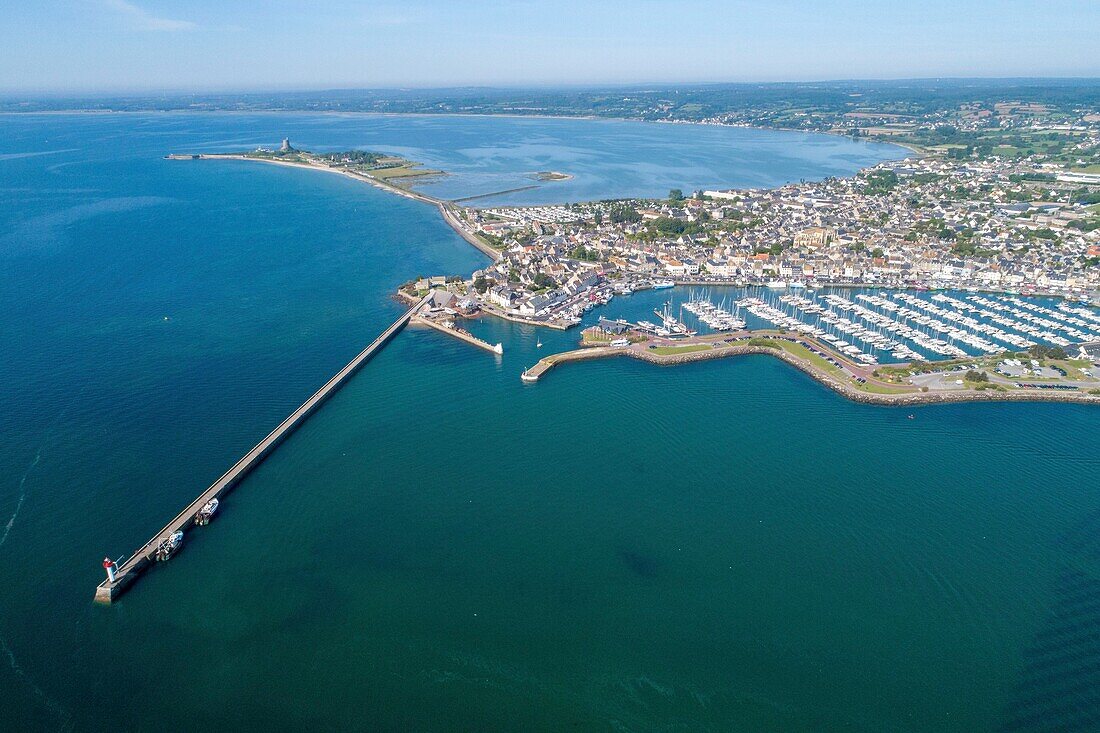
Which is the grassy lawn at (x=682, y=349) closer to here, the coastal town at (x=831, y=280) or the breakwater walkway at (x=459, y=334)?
the coastal town at (x=831, y=280)

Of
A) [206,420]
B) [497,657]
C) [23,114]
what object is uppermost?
[23,114]

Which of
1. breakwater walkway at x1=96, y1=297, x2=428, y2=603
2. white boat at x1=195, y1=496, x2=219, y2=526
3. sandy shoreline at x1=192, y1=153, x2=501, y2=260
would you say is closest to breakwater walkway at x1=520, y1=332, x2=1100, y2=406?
breakwater walkway at x1=96, y1=297, x2=428, y2=603

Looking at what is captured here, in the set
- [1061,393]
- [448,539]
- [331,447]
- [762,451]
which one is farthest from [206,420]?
[1061,393]

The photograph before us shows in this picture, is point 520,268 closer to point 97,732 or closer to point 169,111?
point 97,732

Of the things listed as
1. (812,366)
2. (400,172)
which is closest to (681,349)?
(812,366)

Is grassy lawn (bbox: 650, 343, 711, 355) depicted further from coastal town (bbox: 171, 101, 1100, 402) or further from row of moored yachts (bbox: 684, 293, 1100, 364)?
row of moored yachts (bbox: 684, 293, 1100, 364)

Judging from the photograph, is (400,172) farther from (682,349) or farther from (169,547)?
(169,547)

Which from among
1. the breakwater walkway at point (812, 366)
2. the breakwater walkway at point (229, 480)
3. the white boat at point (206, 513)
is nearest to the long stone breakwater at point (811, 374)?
the breakwater walkway at point (812, 366)
